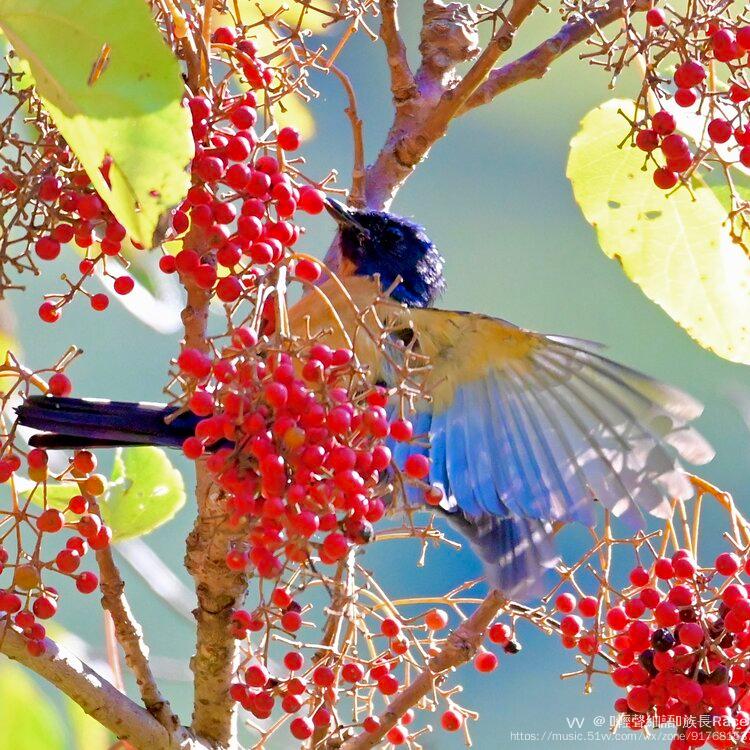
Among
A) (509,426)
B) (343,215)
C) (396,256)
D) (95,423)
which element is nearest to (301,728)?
(95,423)

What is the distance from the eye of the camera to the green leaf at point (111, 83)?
1.01 meters

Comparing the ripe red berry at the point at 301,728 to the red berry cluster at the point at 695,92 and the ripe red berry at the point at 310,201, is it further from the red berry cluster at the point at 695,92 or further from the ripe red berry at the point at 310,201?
the red berry cluster at the point at 695,92

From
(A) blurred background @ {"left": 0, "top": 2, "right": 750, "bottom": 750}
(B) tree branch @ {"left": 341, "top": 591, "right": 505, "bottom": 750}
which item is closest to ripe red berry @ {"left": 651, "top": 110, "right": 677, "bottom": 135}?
(B) tree branch @ {"left": 341, "top": 591, "right": 505, "bottom": 750}

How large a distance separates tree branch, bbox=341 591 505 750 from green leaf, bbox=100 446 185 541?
19.4 inches

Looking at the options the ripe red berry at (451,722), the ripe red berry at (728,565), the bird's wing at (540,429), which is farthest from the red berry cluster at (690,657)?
the ripe red berry at (451,722)

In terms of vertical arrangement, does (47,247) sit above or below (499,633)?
above

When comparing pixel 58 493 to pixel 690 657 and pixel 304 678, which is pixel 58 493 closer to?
pixel 304 678

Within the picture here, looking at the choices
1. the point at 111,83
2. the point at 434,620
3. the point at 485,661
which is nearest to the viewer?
the point at 111,83

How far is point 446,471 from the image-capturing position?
2293mm

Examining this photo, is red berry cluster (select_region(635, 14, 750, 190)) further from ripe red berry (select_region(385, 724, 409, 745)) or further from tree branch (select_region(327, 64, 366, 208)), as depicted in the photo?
ripe red berry (select_region(385, 724, 409, 745))

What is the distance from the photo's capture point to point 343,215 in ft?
8.10

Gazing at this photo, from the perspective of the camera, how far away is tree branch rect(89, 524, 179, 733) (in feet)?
4.81

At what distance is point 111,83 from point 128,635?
76 centimetres

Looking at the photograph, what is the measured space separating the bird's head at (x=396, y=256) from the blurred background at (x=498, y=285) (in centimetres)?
143
